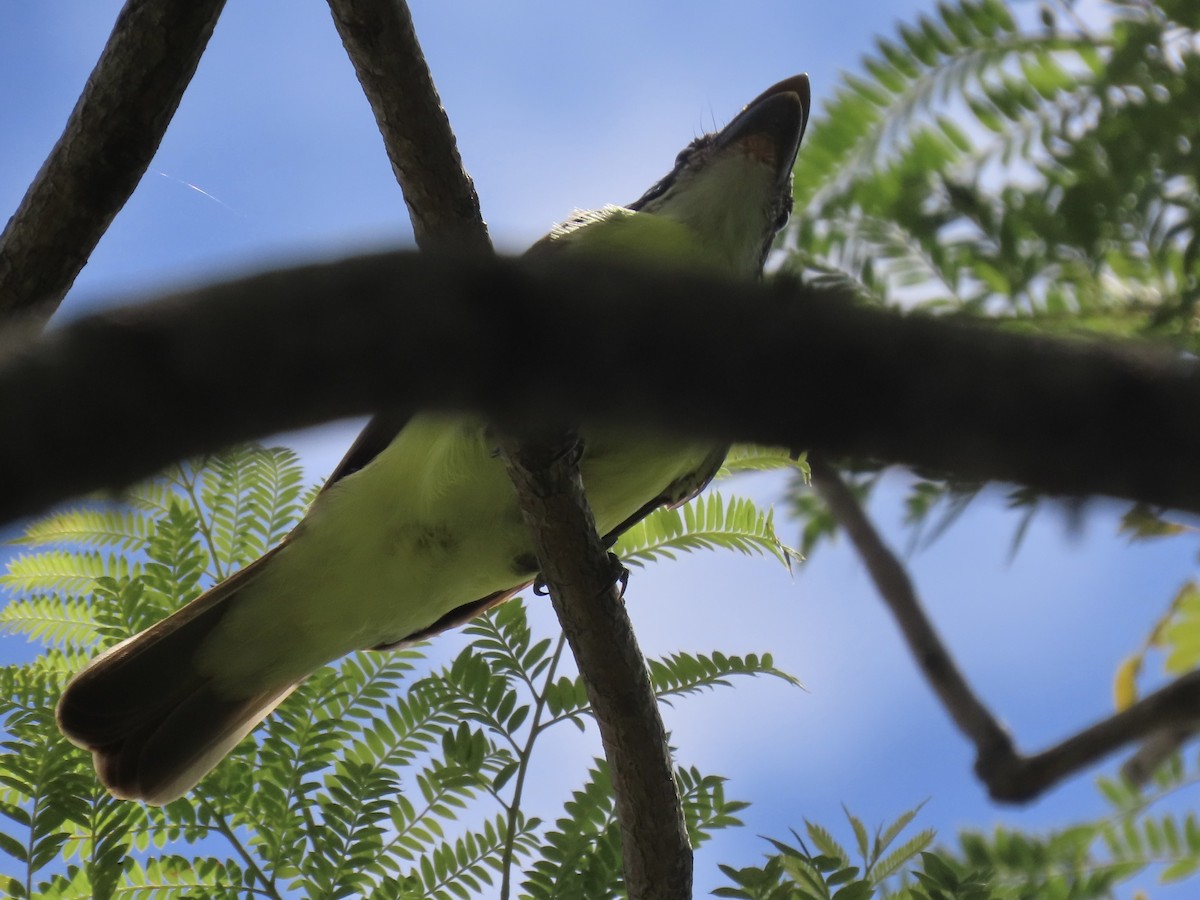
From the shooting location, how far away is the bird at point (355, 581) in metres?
3.72

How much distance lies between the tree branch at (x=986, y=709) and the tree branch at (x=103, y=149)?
2.27m

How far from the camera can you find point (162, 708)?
13.4 feet

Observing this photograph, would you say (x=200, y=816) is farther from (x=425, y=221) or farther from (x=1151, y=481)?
(x=1151, y=481)

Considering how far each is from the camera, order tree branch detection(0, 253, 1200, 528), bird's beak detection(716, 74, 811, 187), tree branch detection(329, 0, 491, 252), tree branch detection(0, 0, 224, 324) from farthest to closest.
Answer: bird's beak detection(716, 74, 811, 187) → tree branch detection(0, 0, 224, 324) → tree branch detection(329, 0, 491, 252) → tree branch detection(0, 253, 1200, 528)

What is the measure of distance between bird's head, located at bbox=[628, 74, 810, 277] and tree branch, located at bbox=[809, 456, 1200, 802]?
2075 mm

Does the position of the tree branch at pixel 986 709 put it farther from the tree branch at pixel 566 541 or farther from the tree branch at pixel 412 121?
the tree branch at pixel 412 121

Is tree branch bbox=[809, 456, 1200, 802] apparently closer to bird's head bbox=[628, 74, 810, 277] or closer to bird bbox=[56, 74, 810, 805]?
bird bbox=[56, 74, 810, 805]

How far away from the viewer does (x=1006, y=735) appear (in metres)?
1.60

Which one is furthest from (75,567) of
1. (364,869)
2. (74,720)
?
(364,869)

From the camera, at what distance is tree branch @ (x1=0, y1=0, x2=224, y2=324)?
348 cm

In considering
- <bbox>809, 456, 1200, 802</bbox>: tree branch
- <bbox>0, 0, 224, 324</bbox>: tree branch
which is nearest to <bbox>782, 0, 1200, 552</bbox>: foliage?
<bbox>809, 456, 1200, 802</bbox>: tree branch

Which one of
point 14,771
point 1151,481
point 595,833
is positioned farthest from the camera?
point 595,833

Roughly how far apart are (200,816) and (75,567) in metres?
0.87

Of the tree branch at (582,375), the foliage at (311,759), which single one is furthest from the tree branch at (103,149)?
the tree branch at (582,375)
